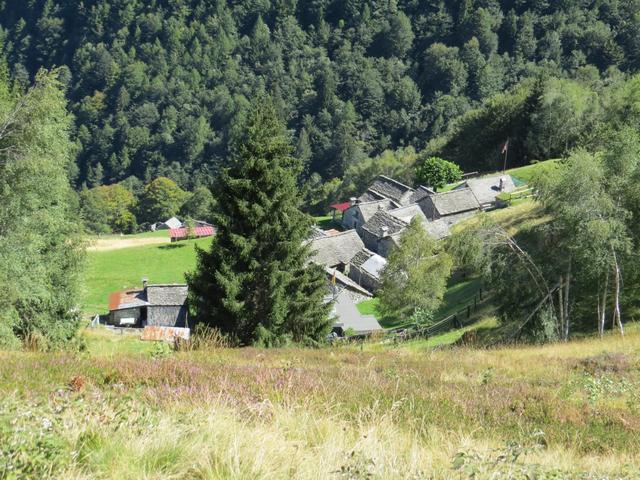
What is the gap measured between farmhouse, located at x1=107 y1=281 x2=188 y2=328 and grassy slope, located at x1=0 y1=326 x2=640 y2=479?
41090 mm

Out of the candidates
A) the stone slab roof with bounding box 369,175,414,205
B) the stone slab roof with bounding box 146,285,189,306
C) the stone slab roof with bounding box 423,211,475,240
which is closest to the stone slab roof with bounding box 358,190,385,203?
the stone slab roof with bounding box 369,175,414,205

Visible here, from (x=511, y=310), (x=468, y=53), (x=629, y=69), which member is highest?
(x=468, y=53)

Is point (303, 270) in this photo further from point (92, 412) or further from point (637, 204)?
point (92, 412)

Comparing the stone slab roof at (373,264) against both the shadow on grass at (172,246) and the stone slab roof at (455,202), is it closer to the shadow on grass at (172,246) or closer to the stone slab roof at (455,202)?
the stone slab roof at (455,202)

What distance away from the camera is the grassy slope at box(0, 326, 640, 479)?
4.58 meters

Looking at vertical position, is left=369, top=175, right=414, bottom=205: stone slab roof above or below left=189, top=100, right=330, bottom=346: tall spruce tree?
above

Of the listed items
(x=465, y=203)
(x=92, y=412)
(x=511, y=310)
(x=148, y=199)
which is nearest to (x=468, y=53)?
(x=148, y=199)

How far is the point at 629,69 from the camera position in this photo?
158 metres

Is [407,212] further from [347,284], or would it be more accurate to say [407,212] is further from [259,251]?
[259,251]

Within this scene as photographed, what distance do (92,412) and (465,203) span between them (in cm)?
6634

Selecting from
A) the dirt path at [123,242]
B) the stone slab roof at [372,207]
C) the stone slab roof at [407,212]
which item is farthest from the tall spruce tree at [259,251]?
the dirt path at [123,242]

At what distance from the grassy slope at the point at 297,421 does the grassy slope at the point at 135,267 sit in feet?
163

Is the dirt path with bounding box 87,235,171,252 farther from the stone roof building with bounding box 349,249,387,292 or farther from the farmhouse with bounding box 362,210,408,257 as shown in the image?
the stone roof building with bounding box 349,249,387,292

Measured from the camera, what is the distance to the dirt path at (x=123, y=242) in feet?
Result: 242
